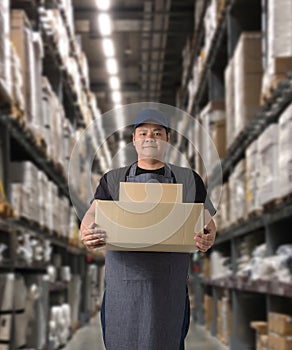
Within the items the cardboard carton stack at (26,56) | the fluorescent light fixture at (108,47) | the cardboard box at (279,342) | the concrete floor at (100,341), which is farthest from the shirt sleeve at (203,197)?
the fluorescent light fixture at (108,47)

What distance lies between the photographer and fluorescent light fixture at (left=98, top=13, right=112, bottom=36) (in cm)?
1050

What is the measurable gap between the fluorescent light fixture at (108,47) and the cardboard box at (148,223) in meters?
10.3

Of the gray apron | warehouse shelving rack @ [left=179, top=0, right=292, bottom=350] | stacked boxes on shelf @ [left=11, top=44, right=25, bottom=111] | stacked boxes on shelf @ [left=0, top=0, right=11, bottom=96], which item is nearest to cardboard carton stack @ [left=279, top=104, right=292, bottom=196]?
warehouse shelving rack @ [left=179, top=0, right=292, bottom=350]

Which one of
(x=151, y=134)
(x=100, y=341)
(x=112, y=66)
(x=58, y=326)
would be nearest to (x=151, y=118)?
(x=151, y=134)

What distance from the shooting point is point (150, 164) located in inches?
65.1

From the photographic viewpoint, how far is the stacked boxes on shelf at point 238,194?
222 inches

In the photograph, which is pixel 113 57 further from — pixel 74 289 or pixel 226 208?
pixel 226 208

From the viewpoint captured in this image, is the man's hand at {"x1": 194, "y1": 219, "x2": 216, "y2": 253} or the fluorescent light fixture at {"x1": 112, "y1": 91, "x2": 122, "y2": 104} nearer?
the man's hand at {"x1": 194, "y1": 219, "x2": 216, "y2": 253}

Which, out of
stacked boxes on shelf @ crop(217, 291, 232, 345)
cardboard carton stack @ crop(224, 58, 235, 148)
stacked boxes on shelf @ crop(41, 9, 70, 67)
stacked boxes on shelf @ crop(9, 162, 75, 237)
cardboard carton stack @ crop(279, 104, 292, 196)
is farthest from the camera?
stacked boxes on shelf @ crop(217, 291, 232, 345)

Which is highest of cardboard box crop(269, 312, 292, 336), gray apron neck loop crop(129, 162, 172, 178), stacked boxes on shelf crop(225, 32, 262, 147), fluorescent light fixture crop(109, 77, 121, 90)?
fluorescent light fixture crop(109, 77, 121, 90)

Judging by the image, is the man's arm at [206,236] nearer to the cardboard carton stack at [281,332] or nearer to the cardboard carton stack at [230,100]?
the cardboard carton stack at [281,332]

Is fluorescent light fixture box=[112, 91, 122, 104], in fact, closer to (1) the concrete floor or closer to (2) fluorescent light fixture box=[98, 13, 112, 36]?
(2) fluorescent light fixture box=[98, 13, 112, 36]

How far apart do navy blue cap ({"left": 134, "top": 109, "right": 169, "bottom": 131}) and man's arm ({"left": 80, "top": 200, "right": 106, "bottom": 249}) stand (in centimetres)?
23

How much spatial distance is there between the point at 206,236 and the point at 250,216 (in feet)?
12.0
